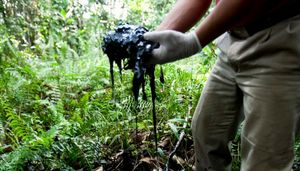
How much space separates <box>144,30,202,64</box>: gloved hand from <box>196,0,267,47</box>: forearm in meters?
0.07

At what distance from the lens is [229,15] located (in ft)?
6.05

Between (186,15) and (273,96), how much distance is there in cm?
83

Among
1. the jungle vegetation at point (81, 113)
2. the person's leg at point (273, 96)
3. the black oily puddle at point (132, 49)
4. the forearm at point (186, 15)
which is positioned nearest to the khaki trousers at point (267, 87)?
the person's leg at point (273, 96)

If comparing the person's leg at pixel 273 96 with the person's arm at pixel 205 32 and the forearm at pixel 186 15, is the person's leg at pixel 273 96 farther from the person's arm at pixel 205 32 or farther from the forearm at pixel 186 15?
the forearm at pixel 186 15

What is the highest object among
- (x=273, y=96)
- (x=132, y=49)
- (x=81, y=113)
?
(x=132, y=49)

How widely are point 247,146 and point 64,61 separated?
391cm

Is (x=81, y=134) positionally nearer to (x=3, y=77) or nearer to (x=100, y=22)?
(x=3, y=77)

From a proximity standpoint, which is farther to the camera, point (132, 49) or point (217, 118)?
point (217, 118)

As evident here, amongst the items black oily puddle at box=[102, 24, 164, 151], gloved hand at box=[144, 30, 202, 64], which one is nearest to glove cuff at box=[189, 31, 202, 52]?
gloved hand at box=[144, 30, 202, 64]

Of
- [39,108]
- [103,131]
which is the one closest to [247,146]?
[103,131]

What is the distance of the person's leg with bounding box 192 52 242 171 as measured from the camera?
7.79ft

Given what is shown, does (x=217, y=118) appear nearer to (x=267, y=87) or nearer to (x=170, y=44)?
(x=267, y=87)

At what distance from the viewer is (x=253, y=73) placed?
203cm

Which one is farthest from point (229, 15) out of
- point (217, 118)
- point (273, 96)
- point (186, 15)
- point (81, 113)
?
point (81, 113)
